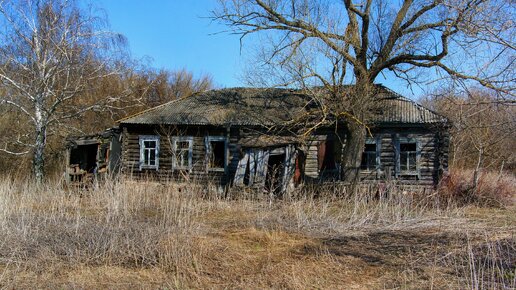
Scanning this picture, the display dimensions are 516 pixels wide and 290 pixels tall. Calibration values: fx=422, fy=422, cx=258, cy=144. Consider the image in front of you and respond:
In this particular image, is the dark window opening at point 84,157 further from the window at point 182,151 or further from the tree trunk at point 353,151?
the tree trunk at point 353,151

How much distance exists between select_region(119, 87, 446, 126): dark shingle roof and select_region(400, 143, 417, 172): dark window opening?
1.22 m

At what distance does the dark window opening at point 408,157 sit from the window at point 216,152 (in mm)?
7346

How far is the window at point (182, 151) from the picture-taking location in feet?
59.8

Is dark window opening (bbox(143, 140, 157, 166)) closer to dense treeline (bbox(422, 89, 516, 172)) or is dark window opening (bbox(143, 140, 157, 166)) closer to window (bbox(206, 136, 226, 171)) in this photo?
window (bbox(206, 136, 226, 171))

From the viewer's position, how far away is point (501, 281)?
543 cm

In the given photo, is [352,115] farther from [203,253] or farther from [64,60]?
[64,60]

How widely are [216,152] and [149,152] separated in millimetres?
3016

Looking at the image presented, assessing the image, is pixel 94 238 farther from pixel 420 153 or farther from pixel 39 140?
pixel 420 153

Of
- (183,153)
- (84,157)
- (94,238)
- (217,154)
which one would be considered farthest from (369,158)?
(84,157)

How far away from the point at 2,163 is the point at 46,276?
1713 centimetres

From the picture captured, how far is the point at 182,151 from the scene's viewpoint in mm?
18281

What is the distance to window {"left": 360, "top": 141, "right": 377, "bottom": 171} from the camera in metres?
17.3

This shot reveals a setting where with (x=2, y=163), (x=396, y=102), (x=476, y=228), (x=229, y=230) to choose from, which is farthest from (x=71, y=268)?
(x=2, y=163)

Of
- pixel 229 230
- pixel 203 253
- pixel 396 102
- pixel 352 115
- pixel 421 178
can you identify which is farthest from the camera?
pixel 396 102
